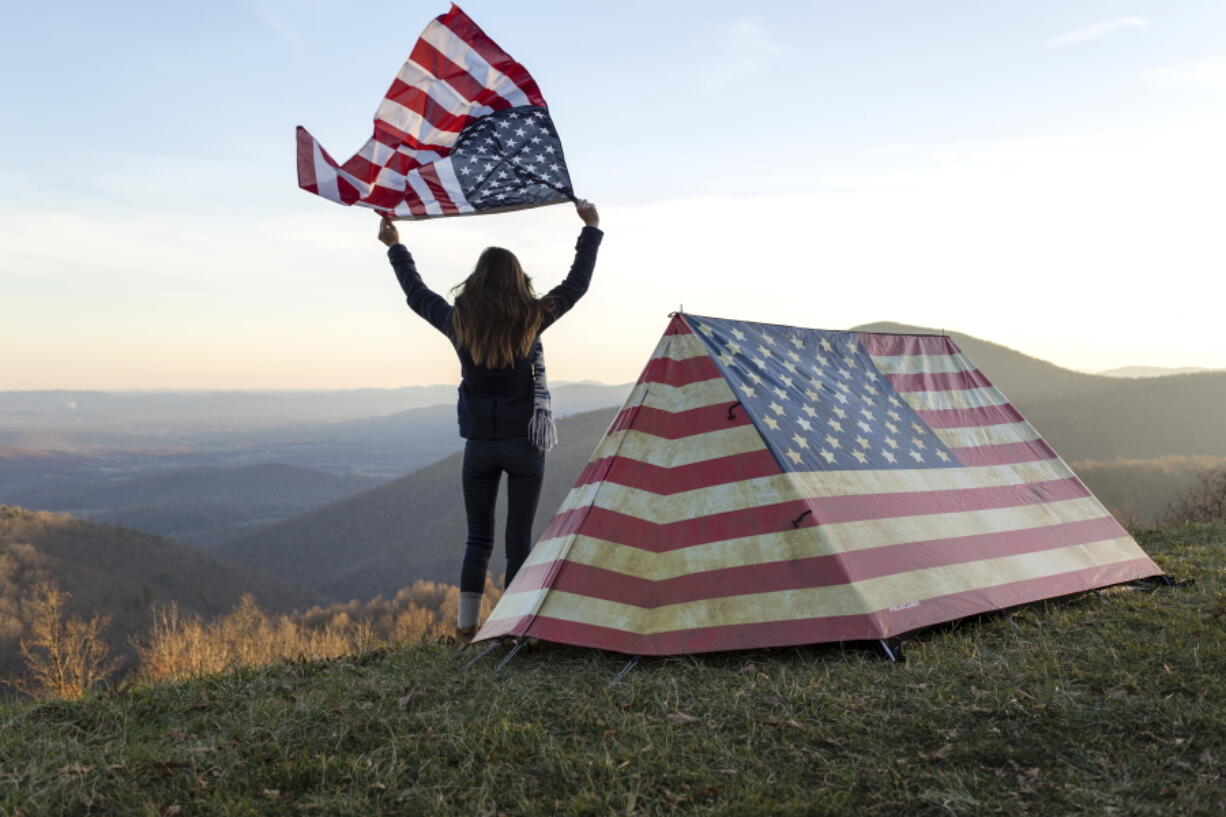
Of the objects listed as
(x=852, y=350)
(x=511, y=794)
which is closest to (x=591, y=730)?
(x=511, y=794)

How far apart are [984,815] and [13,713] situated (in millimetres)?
4611

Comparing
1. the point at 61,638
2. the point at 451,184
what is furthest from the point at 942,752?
the point at 61,638

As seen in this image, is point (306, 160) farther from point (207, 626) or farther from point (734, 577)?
point (207, 626)

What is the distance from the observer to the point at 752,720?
12.1 feet

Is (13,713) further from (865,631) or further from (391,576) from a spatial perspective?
(391,576)

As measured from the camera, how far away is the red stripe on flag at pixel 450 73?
6051mm

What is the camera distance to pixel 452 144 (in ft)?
19.7

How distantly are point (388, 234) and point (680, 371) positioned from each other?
209 cm

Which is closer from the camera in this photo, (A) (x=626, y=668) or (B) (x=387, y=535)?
(A) (x=626, y=668)

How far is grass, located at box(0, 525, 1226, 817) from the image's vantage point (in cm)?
304

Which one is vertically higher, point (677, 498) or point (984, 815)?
point (677, 498)

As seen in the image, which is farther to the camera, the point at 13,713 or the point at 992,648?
the point at 992,648

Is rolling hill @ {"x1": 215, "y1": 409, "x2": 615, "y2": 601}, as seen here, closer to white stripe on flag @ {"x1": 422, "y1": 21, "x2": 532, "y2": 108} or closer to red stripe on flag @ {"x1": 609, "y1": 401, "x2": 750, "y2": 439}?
white stripe on flag @ {"x1": 422, "y1": 21, "x2": 532, "y2": 108}

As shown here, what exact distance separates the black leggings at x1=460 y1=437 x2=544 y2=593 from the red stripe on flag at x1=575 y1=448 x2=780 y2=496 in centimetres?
42
